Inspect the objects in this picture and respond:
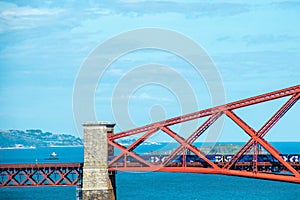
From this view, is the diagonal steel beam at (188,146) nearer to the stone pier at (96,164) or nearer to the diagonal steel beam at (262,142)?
the diagonal steel beam at (262,142)

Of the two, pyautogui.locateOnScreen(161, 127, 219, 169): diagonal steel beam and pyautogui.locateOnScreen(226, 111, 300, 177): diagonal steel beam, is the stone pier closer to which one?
pyautogui.locateOnScreen(161, 127, 219, 169): diagonal steel beam

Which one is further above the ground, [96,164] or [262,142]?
[262,142]

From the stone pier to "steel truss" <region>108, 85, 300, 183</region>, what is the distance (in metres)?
0.91

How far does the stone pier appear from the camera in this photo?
278ft

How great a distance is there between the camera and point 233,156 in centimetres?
8231

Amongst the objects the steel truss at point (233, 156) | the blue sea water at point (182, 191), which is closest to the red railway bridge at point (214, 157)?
the steel truss at point (233, 156)

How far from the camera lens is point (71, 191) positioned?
155 meters

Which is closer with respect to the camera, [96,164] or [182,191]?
[96,164]

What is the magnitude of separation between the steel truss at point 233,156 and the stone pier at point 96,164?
915 mm

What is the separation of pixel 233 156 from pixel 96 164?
14.4 m

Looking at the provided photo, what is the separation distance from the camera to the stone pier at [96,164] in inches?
3334

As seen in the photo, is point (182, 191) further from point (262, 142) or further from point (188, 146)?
point (262, 142)

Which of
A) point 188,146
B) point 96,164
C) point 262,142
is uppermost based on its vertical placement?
point 188,146

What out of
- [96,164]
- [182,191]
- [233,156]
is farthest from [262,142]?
[182,191]
